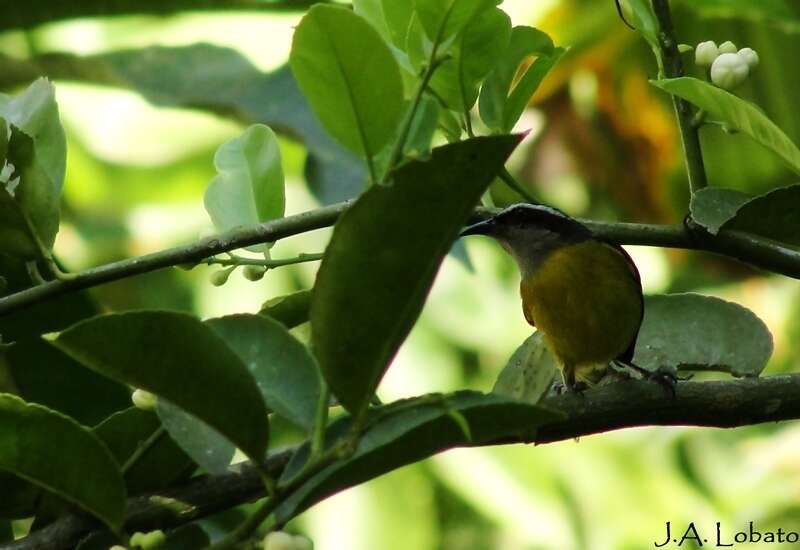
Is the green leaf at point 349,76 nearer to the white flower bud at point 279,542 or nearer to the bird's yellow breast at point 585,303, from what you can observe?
the white flower bud at point 279,542

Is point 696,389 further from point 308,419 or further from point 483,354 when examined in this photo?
point 483,354

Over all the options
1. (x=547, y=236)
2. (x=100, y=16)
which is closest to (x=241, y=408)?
(x=547, y=236)

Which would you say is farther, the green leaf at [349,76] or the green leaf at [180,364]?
the green leaf at [349,76]

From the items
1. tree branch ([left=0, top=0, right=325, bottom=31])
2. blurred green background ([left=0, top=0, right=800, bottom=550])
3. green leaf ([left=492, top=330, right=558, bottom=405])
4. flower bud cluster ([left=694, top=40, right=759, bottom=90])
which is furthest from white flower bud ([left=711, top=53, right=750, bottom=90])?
blurred green background ([left=0, top=0, right=800, bottom=550])

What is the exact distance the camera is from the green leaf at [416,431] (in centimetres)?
83

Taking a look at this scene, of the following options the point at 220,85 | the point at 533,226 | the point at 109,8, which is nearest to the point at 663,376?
the point at 533,226

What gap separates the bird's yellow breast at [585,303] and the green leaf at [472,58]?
2.00ft

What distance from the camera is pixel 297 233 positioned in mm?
1084

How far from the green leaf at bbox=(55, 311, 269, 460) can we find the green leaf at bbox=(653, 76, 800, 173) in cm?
45

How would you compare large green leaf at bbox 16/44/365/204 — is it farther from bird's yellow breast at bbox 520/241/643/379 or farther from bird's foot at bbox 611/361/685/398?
bird's foot at bbox 611/361/685/398

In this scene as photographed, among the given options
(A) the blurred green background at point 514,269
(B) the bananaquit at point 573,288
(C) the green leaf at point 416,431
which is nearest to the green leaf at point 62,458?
(C) the green leaf at point 416,431

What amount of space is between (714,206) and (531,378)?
26 cm

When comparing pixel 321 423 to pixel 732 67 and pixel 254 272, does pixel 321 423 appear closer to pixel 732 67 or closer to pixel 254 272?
pixel 254 272

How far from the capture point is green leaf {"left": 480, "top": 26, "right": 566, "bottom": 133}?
121cm
